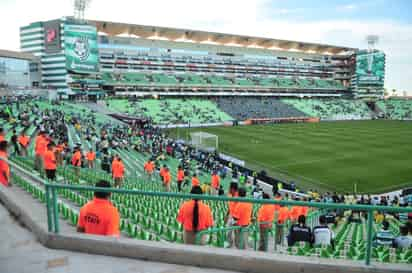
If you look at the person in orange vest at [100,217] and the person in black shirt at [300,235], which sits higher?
the person in orange vest at [100,217]

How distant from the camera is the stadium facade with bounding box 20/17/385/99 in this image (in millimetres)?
73625

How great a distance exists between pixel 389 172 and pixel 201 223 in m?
26.3

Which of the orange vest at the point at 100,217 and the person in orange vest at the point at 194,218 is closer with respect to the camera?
the orange vest at the point at 100,217

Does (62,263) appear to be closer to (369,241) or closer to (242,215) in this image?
(242,215)

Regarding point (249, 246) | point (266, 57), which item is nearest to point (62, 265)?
point (249, 246)

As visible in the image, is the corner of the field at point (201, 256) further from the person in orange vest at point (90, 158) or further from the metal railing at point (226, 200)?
the person in orange vest at point (90, 158)

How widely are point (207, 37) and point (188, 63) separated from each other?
15542 millimetres

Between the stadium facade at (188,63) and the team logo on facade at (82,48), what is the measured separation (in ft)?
0.64

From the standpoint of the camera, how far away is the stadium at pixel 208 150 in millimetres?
4191

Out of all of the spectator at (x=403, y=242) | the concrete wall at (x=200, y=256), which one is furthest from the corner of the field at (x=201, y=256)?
the spectator at (x=403, y=242)

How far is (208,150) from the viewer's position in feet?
113

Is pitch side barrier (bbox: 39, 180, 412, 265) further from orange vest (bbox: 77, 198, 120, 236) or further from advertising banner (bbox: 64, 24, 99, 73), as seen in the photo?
advertising banner (bbox: 64, 24, 99, 73)

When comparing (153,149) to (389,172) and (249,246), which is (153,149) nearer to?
(389,172)

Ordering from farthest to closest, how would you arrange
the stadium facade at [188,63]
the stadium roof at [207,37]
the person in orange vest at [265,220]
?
the stadium roof at [207,37], the stadium facade at [188,63], the person in orange vest at [265,220]
